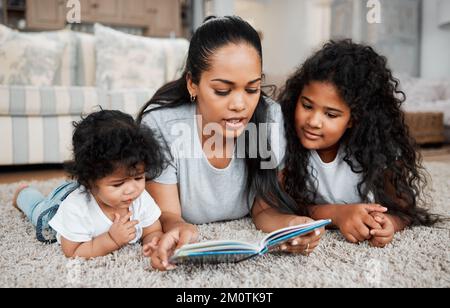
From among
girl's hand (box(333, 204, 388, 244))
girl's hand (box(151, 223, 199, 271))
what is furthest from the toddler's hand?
girl's hand (box(333, 204, 388, 244))

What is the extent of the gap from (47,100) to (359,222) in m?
1.77

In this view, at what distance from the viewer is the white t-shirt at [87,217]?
96 cm

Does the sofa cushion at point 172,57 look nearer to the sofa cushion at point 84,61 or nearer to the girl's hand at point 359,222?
the sofa cushion at point 84,61

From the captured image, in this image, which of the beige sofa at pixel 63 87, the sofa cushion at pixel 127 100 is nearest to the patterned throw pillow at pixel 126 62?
the beige sofa at pixel 63 87

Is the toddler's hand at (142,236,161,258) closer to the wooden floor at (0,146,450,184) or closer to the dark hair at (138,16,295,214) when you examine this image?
the dark hair at (138,16,295,214)

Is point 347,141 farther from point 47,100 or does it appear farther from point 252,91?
point 47,100

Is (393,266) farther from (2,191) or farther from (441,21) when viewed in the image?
(441,21)

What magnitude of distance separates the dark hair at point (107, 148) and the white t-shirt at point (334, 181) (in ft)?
1.58

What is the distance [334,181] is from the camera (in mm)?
1235

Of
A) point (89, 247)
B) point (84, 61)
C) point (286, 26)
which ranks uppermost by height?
point (286, 26)

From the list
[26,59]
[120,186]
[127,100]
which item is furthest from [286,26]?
[120,186]
